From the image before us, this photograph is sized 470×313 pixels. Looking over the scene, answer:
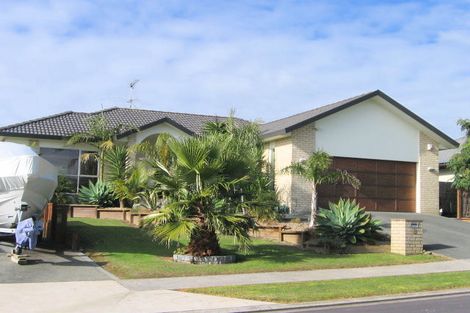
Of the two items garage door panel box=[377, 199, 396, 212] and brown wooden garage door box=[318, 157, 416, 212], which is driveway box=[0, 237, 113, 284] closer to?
brown wooden garage door box=[318, 157, 416, 212]

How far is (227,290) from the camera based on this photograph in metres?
11.6

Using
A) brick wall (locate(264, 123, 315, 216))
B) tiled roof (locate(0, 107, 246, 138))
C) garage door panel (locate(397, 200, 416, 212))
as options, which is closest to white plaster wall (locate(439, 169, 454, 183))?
garage door panel (locate(397, 200, 416, 212))

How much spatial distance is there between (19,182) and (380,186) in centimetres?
A: 1675

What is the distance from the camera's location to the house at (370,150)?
2469cm

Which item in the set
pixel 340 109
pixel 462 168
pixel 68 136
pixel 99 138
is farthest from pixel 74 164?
pixel 462 168

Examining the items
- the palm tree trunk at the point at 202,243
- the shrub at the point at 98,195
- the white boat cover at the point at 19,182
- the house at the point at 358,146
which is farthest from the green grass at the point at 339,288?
the shrub at the point at 98,195

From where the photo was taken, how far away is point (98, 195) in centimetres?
2377

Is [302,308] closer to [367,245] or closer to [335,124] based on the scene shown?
[367,245]

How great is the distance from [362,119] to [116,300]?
18.2 meters

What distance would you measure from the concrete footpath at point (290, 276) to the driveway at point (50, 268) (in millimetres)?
1170

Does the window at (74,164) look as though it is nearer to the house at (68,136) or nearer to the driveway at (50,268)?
the house at (68,136)

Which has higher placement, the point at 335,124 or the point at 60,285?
the point at 335,124

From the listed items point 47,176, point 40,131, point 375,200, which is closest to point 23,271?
Answer: point 47,176

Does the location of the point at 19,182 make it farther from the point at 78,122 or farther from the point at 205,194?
the point at 78,122
